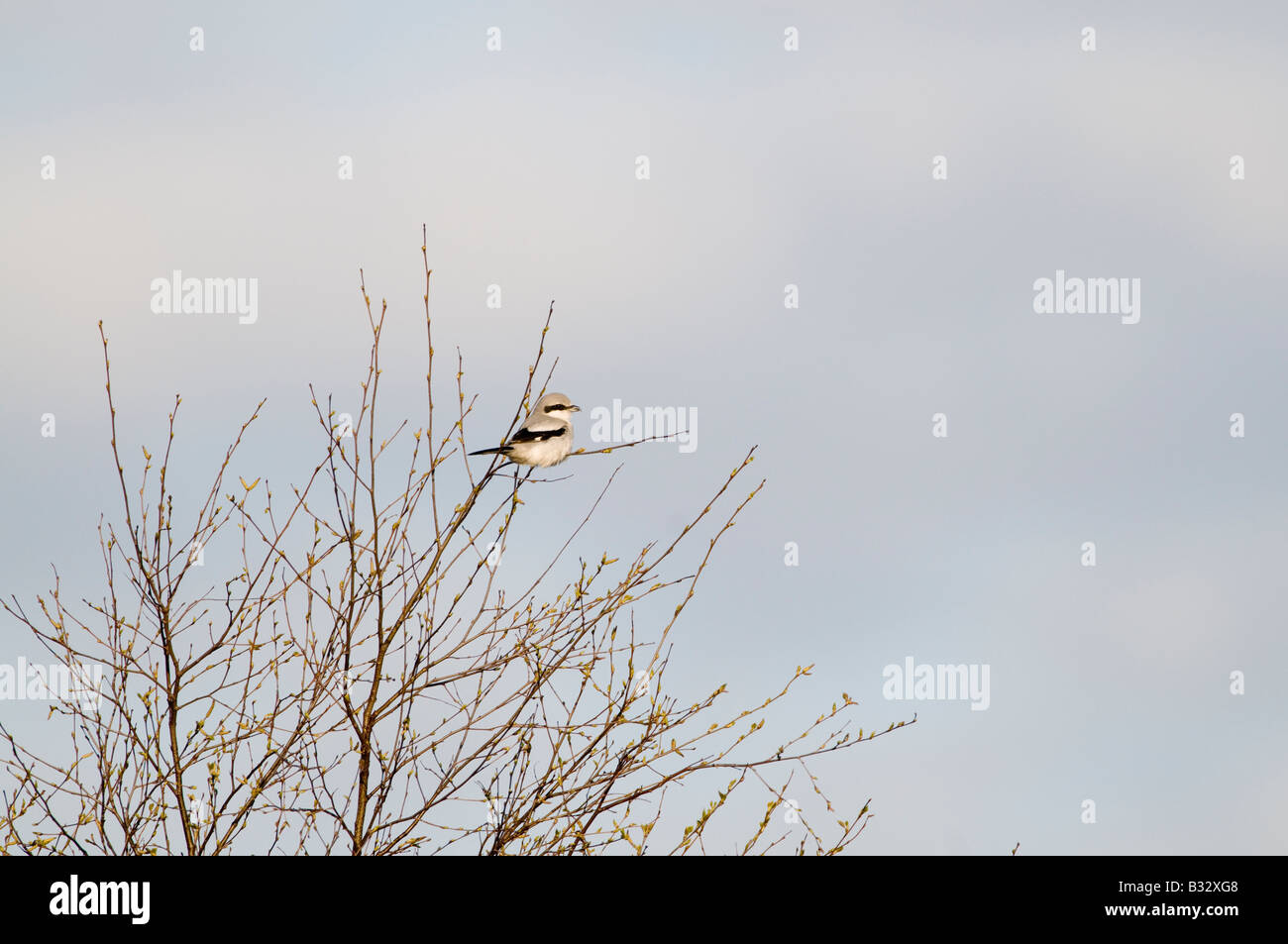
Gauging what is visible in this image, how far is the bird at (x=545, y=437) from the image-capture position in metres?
7.56

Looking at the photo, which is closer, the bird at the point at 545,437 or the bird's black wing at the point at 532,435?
the bird at the point at 545,437

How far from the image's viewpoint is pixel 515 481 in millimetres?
6730

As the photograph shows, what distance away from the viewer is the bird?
7.56 m

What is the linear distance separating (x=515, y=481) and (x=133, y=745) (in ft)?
6.95

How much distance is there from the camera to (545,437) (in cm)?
813

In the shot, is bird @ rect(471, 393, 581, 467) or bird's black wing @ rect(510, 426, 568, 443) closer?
bird @ rect(471, 393, 581, 467)
